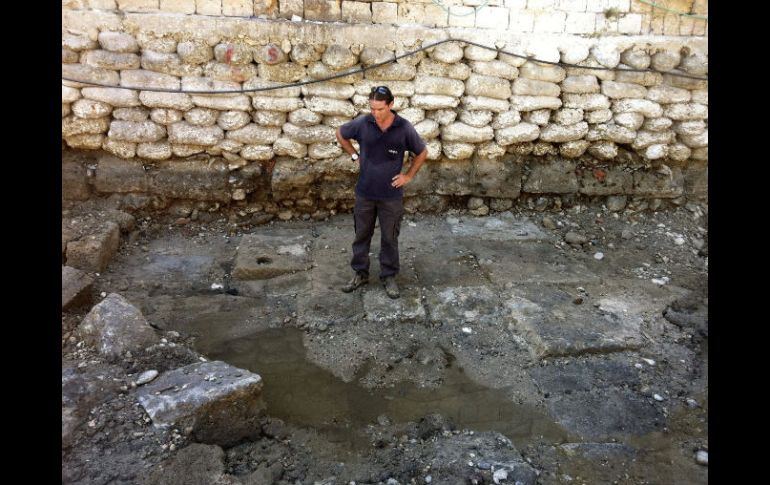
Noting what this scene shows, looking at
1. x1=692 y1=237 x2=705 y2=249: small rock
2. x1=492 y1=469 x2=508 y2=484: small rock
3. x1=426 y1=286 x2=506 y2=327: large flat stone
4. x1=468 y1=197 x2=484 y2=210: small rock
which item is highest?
x1=468 y1=197 x2=484 y2=210: small rock

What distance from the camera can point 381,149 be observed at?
4414 mm

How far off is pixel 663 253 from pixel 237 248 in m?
4.38

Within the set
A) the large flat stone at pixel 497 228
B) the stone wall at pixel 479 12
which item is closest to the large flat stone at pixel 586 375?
the large flat stone at pixel 497 228

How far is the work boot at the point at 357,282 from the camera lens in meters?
4.83

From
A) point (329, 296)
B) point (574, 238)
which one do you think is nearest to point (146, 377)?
point (329, 296)

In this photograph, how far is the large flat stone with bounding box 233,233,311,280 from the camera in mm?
5078

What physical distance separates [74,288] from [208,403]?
1813mm

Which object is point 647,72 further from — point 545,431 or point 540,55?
point 545,431

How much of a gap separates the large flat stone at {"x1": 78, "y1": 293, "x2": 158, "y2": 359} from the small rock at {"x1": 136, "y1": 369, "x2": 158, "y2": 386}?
0.29m

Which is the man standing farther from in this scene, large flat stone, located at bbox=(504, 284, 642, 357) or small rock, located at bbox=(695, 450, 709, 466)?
small rock, located at bbox=(695, 450, 709, 466)

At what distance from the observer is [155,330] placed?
4.18m

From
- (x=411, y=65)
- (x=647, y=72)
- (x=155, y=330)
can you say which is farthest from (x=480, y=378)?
(x=647, y=72)

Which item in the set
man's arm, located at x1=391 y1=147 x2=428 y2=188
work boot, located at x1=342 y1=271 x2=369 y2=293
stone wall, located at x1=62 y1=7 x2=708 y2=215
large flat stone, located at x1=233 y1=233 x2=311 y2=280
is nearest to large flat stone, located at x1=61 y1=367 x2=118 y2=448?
large flat stone, located at x1=233 y1=233 x2=311 y2=280

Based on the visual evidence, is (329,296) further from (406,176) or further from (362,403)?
(362,403)
